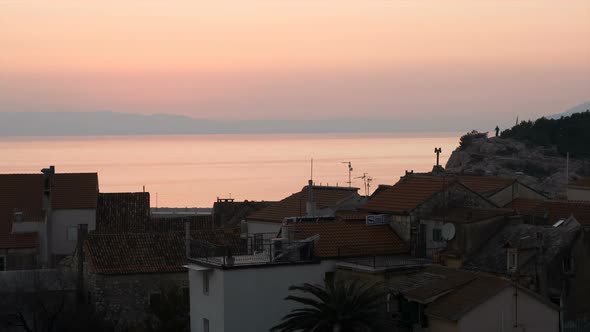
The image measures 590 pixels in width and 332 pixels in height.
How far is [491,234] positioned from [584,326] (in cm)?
374

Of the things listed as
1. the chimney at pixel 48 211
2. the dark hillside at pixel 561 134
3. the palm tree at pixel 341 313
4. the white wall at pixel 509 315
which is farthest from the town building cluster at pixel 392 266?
the dark hillside at pixel 561 134

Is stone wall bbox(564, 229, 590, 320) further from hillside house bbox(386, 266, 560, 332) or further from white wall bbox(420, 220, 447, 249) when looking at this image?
white wall bbox(420, 220, 447, 249)

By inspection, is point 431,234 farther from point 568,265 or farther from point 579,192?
point 579,192

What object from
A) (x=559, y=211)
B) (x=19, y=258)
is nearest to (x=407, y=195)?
(x=559, y=211)

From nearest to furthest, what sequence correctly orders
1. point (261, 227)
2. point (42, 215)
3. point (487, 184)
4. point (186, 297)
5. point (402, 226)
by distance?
point (402, 226), point (186, 297), point (487, 184), point (42, 215), point (261, 227)

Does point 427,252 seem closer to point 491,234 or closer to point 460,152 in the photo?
point 491,234

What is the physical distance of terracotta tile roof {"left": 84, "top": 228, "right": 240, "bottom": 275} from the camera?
3509 centimetres

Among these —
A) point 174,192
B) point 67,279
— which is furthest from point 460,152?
point 67,279

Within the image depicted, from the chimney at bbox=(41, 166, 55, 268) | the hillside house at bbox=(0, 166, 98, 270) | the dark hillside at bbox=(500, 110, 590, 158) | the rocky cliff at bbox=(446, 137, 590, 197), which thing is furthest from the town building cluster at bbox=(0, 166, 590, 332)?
the dark hillside at bbox=(500, 110, 590, 158)

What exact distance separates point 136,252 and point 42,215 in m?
9.59

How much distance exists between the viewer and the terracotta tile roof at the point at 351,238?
28688 mm

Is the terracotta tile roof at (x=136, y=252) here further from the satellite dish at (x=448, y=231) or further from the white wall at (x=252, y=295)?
the satellite dish at (x=448, y=231)

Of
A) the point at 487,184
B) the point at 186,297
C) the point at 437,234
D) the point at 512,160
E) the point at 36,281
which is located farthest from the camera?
the point at 512,160

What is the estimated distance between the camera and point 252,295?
2719 centimetres
